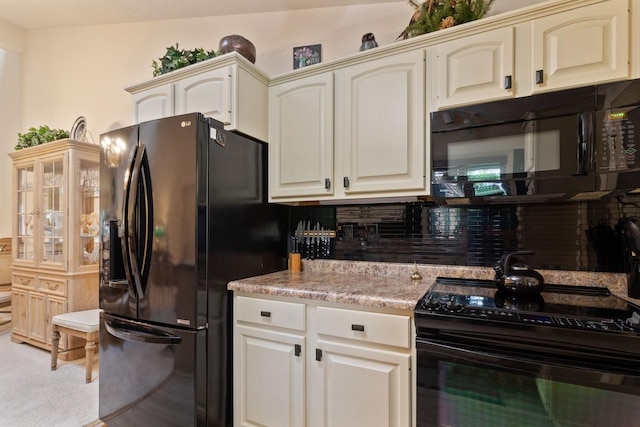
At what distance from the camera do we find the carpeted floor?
80.9 inches

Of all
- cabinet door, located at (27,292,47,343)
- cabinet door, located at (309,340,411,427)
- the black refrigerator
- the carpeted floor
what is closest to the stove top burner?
cabinet door, located at (309,340,411,427)

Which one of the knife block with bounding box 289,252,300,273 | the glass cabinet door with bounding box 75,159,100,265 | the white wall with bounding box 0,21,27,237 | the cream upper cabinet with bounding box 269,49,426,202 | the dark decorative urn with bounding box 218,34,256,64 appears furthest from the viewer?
the white wall with bounding box 0,21,27,237

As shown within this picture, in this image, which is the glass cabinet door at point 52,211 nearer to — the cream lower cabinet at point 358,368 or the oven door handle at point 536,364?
the cream lower cabinet at point 358,368

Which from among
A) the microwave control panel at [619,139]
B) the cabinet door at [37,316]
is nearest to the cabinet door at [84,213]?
the cabinet door at [37,316]

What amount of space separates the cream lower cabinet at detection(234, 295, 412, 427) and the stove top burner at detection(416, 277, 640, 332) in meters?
0.20

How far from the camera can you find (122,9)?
2.88m

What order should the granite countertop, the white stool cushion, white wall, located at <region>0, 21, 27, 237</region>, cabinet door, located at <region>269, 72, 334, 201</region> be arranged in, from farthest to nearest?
white wall, located at <region>0, 21, 27, 237</region> < the white stool cushion < cabinet door, located at <region>269, 72, 334, 201</region> < the granite countertop

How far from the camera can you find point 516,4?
187 centimetres

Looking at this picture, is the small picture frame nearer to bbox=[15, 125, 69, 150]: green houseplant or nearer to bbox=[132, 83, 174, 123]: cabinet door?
bbox=[132, 83, 174, 123]: cabinet door

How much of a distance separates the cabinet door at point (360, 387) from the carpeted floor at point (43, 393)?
1581 millimetres

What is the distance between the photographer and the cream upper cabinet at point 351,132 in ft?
5.52

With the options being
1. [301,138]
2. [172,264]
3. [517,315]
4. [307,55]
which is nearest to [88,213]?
[172,264]

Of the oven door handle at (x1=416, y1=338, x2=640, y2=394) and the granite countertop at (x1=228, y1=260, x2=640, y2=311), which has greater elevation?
the granite countertop at (x1=228, y1=260, x2=640, y2=311)

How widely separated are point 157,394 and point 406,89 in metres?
2.10
